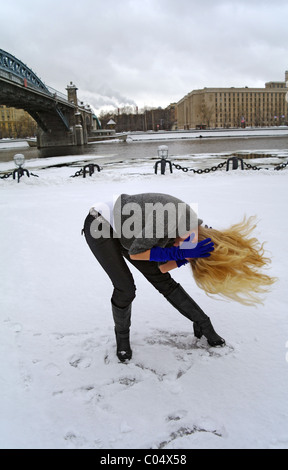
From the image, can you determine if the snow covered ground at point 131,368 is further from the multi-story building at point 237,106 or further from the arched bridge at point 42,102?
the multi-story building at point 237,106

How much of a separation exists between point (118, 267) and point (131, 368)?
0.80 metres

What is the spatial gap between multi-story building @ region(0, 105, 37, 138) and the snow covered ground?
11311cm

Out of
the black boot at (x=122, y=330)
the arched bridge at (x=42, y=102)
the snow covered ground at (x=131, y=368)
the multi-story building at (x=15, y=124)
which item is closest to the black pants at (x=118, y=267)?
the black boot at (x=122, y=330)

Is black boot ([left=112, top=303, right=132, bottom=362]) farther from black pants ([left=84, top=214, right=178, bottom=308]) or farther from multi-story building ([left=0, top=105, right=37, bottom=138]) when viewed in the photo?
multi-story building ([left=0, top=105, right=37, bottom=138])

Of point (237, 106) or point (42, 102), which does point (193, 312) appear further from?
point (237, 106)

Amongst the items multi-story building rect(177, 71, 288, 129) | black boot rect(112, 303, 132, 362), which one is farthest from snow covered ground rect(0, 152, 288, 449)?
multi-story building rect(177, 71, 288, 129)

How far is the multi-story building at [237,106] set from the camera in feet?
424

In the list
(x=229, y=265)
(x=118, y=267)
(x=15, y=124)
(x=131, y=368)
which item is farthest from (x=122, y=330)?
(x=15, y=124)

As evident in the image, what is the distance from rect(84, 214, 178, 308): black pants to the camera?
2.42 meters

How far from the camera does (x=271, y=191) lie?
28.8ft

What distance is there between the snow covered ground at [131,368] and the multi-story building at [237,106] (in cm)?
13141

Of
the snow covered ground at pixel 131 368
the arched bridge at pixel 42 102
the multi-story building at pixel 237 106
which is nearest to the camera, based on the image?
Result: the snow covered ground at pixel 131 368

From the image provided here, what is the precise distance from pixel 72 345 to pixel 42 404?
0.67 meters

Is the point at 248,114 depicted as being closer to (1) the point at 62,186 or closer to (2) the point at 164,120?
(2) the point at 164,120
